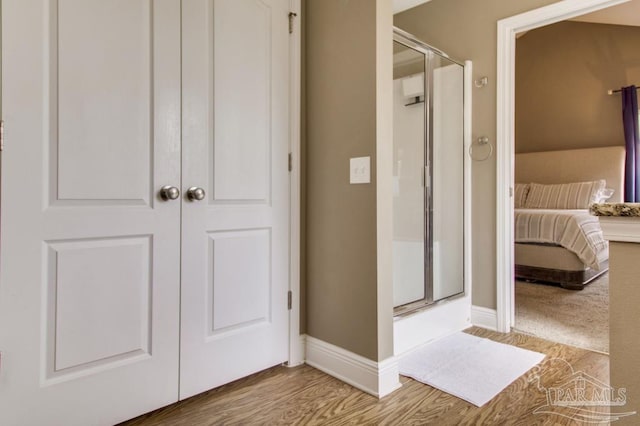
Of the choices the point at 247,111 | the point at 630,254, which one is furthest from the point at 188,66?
the point at 630,254

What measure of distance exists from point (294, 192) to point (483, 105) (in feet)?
5.39

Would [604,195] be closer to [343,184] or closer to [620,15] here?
[620,15]

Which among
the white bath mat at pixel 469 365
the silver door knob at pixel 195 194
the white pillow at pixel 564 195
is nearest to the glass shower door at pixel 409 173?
the white bath mat at pixel 469 365

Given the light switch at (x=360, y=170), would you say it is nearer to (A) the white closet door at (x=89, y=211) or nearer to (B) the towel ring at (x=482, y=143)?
(A) the white closet door at (x=89, y=211)

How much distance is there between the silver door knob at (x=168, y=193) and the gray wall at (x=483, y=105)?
213 centimetres

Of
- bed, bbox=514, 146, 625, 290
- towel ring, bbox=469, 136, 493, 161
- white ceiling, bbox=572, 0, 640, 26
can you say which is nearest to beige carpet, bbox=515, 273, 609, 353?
bed, bbox=514, 146, 625, 290

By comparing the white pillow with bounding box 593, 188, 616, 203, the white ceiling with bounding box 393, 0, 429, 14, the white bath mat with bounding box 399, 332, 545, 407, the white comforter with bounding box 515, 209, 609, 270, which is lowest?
the white bath mat with bounding box 399, 332, 545, 407

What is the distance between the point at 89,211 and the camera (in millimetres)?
1361

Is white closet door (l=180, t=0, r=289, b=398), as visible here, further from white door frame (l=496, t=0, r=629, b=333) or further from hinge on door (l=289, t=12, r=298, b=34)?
white door frame (l=496, t=0, r=629, b=333)

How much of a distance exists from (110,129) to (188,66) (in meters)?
0.43

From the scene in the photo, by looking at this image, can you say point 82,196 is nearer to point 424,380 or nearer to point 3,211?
point 3,211

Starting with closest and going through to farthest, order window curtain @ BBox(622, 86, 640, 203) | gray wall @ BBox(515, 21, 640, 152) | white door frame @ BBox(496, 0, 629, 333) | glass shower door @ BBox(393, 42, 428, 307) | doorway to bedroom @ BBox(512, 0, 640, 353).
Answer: glass shower door @ BBox(393, 42, 428, 307) < white door frame @ BBox(496, 0, 629, 333) < doorway to bedroom @ BBox(512, 0, 640, 353) < window curtain @ BBox(622, 86, 640, 203) < gray wall @ BBox(515, 21, 640, 152)

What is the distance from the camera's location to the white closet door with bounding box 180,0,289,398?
5.32 ft

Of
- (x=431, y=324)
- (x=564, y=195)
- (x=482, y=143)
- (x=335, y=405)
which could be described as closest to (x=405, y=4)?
(x=482, y=143)
